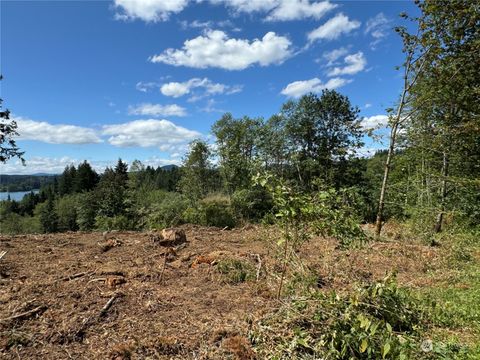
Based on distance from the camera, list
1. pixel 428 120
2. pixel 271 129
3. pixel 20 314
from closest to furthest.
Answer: pixel 20 314, pixel 428 120, pixel 271 129

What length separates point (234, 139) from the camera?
1059 inches

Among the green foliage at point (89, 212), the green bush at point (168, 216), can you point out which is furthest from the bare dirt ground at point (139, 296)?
the green foliage at point (89, 212)

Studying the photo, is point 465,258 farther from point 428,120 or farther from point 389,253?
point 428,120

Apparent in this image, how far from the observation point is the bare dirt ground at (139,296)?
9.29 feet

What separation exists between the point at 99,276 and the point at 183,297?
4.17 ft

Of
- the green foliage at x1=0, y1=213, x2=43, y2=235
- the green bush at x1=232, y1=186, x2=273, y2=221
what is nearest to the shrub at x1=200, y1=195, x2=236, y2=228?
the green bush at x1=232, y1=186, x2=273, y2=221

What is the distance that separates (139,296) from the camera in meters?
3.75

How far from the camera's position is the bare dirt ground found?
2.83 metres

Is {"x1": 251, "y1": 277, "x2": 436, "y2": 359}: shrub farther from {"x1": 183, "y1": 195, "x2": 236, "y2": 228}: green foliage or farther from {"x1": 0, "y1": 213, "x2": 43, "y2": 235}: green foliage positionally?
{"x1": 0, "y1": 213, "x2": 43, "y2": 235}: green foliage

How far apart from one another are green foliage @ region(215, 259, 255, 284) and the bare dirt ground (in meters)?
0.08

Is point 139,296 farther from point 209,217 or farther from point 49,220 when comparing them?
point 49,220

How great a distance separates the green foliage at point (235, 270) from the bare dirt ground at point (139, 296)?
0.28 feet

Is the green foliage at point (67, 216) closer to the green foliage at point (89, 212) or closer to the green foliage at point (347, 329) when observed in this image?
the green foliage at point (89, 212)

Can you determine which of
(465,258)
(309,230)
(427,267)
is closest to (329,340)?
(309,230)
